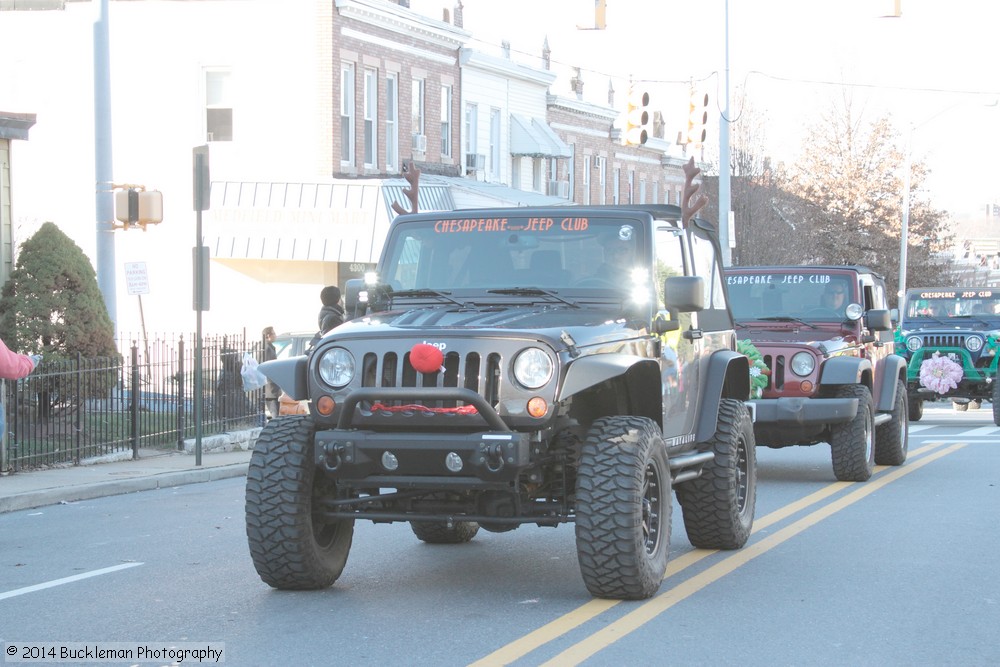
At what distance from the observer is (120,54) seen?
3222 centimetres

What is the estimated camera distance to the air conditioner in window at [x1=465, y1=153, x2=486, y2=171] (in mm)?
36688

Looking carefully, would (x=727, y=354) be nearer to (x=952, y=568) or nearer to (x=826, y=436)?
(x=952, y=568)

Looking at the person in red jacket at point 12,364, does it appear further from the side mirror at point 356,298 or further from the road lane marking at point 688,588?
the road lane marking at point 688,588

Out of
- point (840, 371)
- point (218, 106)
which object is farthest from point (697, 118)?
point (218, 106)

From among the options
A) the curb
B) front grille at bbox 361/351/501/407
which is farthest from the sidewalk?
front grille at bbox 361/351/501/407

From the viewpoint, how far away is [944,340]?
2236 cm

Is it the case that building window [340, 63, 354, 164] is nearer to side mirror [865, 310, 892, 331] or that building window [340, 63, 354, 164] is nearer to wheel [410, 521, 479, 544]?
side mirror [865, 310, 892, 331]

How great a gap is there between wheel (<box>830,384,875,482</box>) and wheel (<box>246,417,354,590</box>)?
6.94 meters

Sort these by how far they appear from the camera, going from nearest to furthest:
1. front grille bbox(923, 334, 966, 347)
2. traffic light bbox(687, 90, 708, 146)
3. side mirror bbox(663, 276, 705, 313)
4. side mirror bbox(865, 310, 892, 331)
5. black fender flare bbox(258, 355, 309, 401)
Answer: black fender flare bbox(258, 355, 309, 401) → side mirror bbox(663, 276, 705, 313) → side mirror bbox(865, 310, 892, 331) → front grille bbox(923, 334, 966, 347) → traffic light bbox(687, 90, 708, 146)

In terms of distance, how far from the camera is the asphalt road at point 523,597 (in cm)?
649

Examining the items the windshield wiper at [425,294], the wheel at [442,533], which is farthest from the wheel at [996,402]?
the windshield wiper at [425,294]

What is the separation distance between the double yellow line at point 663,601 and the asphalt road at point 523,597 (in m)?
0.02

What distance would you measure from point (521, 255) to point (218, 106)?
79.6 feet

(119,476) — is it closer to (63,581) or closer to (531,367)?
(63,581)
